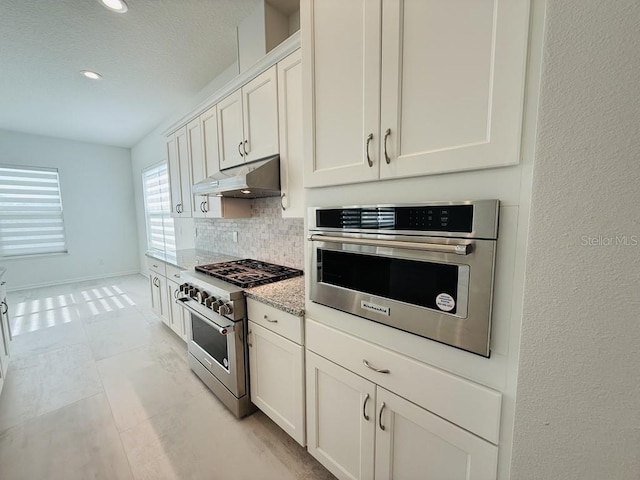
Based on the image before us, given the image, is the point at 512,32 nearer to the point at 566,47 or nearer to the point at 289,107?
the point at 566,47

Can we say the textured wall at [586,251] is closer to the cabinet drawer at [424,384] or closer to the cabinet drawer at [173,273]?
the cabinet drawer at [424,384]

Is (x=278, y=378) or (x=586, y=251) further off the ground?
(x=586, y=251)

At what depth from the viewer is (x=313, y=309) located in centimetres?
135

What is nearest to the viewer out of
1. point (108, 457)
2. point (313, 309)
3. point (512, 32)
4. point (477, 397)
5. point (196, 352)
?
point (512, 32)

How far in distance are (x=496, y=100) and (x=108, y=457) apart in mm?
2548

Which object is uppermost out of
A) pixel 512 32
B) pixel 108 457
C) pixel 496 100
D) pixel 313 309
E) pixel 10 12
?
pixel 10 12

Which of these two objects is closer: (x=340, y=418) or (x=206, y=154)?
(x=340, y=418)

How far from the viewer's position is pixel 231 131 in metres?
2.15

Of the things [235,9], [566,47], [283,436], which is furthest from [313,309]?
[235,9]

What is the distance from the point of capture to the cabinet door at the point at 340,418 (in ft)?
3.79

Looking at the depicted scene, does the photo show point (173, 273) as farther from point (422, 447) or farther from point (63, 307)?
point (63, 307)

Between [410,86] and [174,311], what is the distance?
300cm

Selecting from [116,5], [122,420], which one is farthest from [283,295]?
[116,5]

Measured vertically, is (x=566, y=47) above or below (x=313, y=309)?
above
